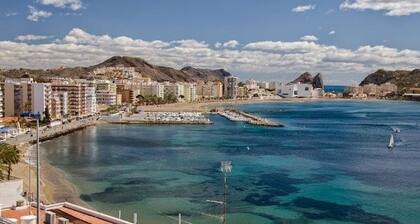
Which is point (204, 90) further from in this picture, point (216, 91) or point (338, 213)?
point (338, 213)

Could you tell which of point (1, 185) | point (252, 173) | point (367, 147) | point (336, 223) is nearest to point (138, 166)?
point (252, 173)

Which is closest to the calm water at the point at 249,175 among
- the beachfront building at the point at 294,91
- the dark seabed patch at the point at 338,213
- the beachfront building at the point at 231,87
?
the dark seabed patch at the point at 338,213

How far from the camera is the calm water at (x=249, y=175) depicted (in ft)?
71.6

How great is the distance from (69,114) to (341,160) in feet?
139

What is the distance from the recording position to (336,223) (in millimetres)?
20266

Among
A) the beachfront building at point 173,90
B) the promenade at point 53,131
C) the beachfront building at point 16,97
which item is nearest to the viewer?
the promenade at point 53,131

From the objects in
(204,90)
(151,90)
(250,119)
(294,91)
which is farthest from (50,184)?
(294,91)

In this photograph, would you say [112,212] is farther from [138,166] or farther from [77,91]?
[77,91]

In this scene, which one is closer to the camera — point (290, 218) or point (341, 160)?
point (290, 218)

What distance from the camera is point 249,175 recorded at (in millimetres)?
30125

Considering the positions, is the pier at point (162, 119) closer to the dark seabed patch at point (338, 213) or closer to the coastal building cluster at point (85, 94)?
the coastal building cluster at point (85, 94)

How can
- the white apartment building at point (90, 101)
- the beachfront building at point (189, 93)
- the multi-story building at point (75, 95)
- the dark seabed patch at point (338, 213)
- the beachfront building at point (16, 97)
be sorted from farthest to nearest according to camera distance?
the beachfront building at point (189, 93), the white apartment building at point (90, 101), the multi-story building at point (75, 95), the beachfront building at point (16, 97), the dark seabed patch at point (338, 213)

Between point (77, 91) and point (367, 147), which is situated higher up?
point (77, 91)

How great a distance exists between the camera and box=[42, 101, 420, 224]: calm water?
2181 centimetres
